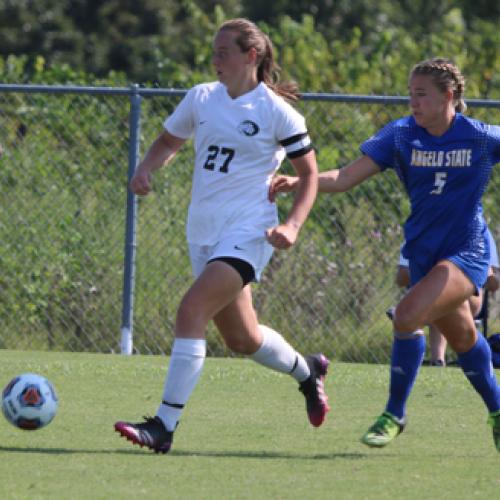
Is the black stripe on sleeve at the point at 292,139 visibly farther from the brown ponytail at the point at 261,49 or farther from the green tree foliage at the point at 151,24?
the green tree foliage at the point at 151,24

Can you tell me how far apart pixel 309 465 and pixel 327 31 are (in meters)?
23.5

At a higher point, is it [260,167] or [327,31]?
[260,167]

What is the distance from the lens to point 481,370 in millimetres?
6719

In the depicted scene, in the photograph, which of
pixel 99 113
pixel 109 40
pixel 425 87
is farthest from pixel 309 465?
pixel 109 40

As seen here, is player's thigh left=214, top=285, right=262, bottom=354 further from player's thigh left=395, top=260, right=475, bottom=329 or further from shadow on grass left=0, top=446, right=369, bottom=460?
player's thigh left=395, top=260, right=475, bottom=329

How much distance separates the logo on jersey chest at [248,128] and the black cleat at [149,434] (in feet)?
4.29

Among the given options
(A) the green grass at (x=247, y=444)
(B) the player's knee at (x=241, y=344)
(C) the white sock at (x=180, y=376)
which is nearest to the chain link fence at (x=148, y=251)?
(A) the green grass at (x=247, y=444)

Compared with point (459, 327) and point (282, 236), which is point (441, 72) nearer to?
point (282, 236)

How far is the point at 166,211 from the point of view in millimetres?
11367

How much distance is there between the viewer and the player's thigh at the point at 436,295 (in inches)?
252

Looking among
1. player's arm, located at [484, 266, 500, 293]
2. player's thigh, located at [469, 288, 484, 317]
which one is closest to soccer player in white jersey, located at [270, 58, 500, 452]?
player's thigh, located at [469, 288, 484, 317]

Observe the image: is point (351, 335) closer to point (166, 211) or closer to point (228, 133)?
point (166, 211)

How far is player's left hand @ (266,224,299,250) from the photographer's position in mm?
6355

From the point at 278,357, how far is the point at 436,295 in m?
1.01
